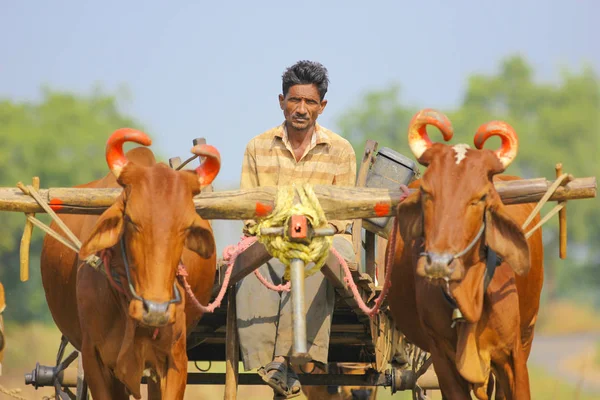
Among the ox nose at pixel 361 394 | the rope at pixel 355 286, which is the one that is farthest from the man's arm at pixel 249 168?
the ox nose at pixel 361 394

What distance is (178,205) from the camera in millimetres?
6055

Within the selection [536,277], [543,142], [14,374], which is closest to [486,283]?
[536,277]

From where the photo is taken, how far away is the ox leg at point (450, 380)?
21.9 ft

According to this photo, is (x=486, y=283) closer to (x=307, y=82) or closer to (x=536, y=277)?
(x=536, y=277)

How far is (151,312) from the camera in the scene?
19.1 feet

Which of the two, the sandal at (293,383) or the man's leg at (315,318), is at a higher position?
the man's leg at (315,318)

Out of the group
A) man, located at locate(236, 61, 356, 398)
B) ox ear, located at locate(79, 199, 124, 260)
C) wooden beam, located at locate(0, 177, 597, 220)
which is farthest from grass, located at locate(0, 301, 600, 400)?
ox ear, located at locate(79, 199, 124, 260)

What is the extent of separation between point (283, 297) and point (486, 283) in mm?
1647

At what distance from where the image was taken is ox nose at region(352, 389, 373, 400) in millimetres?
10594

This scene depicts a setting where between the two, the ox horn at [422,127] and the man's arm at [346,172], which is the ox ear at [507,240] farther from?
the man's arm at [346,172]

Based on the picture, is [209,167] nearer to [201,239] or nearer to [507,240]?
[201,239]

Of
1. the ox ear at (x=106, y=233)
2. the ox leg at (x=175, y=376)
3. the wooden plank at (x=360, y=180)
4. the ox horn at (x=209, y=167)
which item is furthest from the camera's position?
the wooden plank at (x=360, y=180)

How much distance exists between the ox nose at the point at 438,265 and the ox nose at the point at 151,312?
53.4 inches

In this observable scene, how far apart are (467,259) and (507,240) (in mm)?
253
